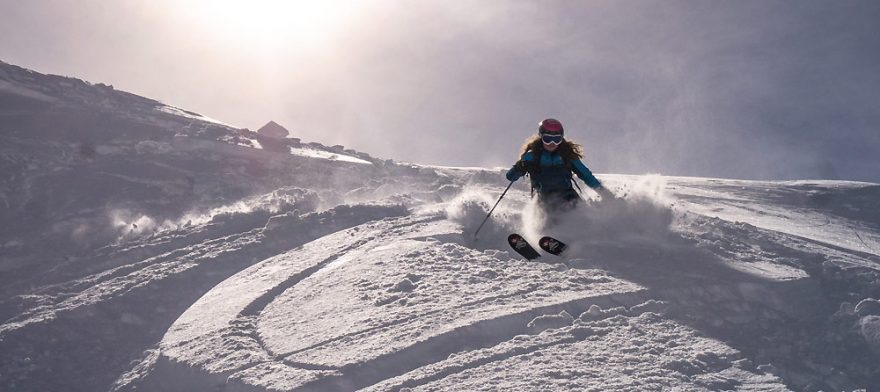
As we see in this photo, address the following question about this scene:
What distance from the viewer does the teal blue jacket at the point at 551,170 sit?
433 inches

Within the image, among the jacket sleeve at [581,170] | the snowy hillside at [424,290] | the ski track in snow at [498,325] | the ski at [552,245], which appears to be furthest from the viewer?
the jacket sleeve at [581,170]

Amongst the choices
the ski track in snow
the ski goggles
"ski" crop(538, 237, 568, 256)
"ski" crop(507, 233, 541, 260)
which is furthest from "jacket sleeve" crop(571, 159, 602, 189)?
the ski track in snow

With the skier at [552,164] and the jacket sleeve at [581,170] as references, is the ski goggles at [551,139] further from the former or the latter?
the jacket sleeve at [581,170]


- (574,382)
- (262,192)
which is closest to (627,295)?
(574,382)

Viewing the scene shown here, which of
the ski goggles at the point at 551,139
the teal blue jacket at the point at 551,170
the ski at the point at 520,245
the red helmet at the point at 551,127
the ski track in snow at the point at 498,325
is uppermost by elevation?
the red helmet at the point at 551,127

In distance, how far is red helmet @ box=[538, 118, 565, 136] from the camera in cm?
1073

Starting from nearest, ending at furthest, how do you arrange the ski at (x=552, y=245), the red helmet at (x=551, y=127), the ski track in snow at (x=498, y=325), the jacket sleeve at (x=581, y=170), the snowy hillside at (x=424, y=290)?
the ski track in snow at (x=498, y=325)
the snowy hillside at (x=424, y=290)
the ski at (x=552, y=245)
the red helmet at (x=551, y=127)
the jacket sleeve at (x=581, y=170)

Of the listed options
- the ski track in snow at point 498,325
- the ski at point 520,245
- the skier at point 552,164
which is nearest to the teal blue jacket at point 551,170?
the skier at point 552,164

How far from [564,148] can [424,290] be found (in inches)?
119

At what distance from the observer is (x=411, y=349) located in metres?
9.78

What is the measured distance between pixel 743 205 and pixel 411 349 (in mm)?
12994

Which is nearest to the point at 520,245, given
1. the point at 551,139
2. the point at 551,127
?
the point at 551,139

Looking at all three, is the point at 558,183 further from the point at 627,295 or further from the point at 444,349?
the point at 444,349

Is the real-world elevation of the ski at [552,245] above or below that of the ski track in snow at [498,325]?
above
